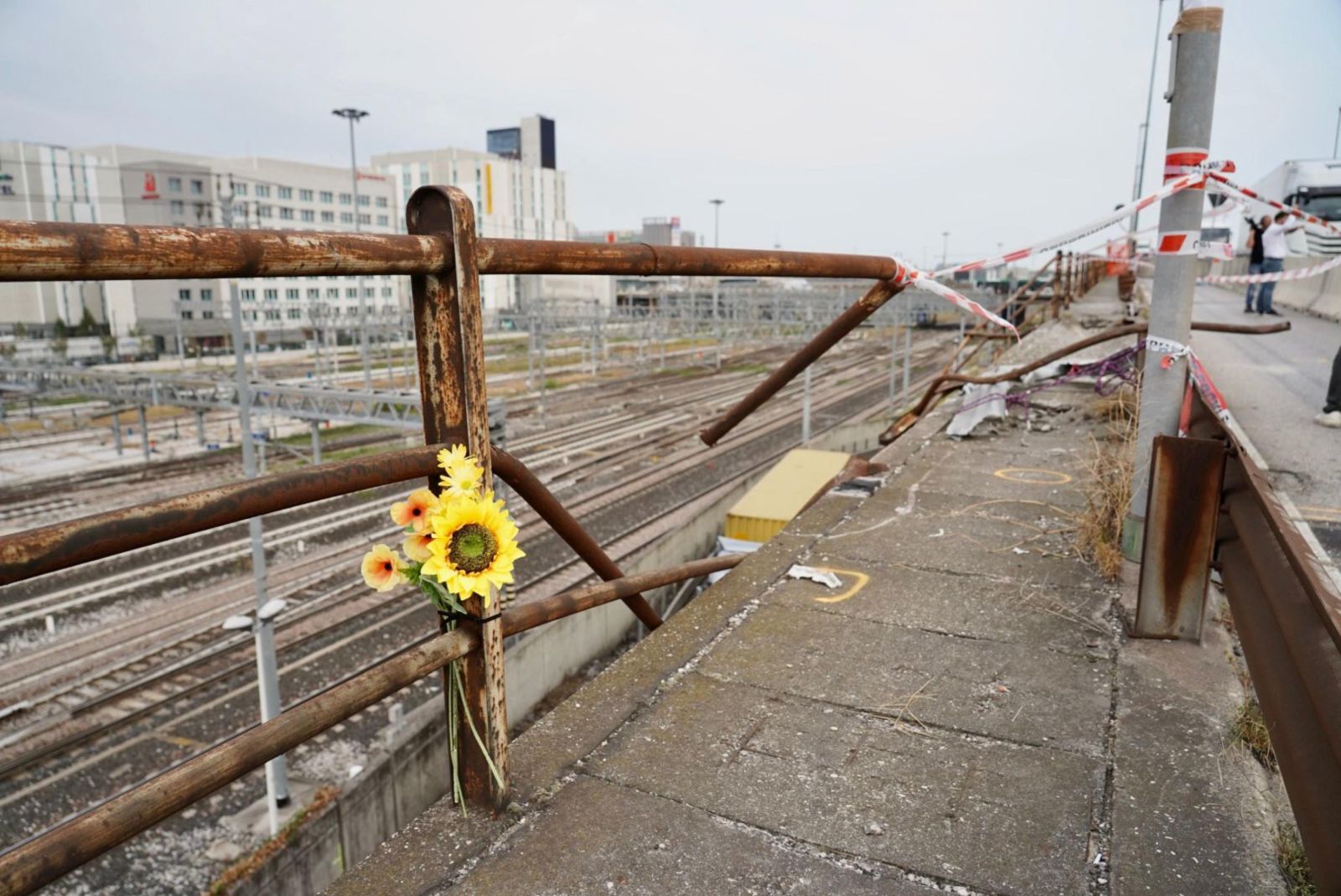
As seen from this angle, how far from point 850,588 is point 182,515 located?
2.95 metres

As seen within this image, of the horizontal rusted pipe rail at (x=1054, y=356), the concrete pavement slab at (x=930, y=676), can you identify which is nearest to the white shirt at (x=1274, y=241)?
the horizontal rusted pipe rail at (x=1054, y=356)

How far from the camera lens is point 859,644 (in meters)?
3.30

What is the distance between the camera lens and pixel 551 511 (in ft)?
8.13

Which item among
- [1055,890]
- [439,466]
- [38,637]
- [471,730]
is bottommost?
[38,637]

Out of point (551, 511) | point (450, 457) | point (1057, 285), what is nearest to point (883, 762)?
point (551, 511)

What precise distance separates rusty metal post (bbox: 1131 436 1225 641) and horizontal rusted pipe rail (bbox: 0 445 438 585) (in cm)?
261

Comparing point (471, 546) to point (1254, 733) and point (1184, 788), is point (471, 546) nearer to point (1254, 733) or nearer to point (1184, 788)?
point (1184, 788)

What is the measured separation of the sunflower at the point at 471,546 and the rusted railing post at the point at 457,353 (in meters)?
0.12

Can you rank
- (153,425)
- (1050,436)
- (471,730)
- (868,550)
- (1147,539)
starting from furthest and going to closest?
1. (153,425)
2. (1050,436)
3. (868,550)
4. (1147,539)
5. (471,730)

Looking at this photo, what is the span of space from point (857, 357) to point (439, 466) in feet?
207

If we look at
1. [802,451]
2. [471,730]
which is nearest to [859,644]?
[471,730]

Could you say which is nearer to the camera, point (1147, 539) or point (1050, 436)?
point (1147, 539)

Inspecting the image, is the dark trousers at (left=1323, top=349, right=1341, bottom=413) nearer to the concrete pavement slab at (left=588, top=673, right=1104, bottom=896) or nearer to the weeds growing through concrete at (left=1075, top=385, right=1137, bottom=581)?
the weeds growing through concrete at (left=1075, top=385, right=1137, bottom=581)

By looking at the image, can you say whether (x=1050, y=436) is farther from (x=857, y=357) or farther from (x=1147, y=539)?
(x=857, y=357)
